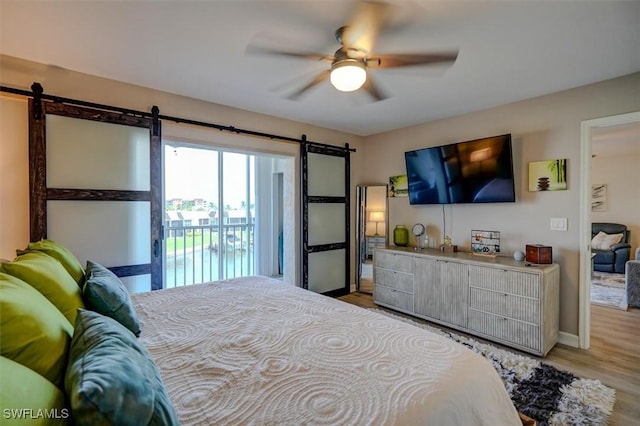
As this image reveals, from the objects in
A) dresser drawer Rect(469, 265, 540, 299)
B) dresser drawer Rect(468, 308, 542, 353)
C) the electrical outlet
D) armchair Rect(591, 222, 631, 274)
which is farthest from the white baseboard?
armchair Rect(591, 222, 631, 274)

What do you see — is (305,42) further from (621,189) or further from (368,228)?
(621,189)

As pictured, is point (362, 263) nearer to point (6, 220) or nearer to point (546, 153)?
point (546, 153)

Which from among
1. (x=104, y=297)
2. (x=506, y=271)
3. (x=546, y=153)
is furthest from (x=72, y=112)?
(x=546, y=153)

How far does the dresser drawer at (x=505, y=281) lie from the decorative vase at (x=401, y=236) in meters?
1.20

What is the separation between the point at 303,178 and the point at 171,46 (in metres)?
2.26

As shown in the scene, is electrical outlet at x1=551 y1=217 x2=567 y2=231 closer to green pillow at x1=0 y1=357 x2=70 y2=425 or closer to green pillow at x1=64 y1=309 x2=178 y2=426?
green pillow at x1=64 y1=309 x2=178 y2=426

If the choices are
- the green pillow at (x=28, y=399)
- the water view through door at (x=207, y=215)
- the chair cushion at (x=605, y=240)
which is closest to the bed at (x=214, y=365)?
the green pillow at (x=28, y=399)

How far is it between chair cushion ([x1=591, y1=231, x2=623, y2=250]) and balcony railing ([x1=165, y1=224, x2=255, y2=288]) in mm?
7013

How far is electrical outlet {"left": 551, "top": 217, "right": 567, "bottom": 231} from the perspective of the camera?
9.87 feet

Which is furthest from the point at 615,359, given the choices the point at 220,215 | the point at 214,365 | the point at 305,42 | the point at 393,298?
the point at 220,215

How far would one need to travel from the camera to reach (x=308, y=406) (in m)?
0.98

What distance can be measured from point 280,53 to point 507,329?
10.4 feet

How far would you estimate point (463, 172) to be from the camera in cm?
355

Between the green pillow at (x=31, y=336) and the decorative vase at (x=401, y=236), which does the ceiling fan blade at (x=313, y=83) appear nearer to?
the green pillow at (x=31, y=336)
